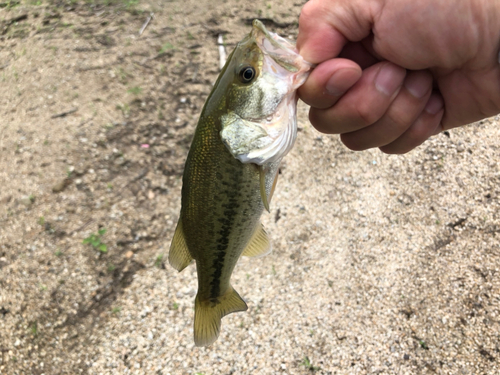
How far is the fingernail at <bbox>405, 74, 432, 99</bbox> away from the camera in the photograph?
1706mm

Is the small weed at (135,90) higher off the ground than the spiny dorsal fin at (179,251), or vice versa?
the spiny dorsal fin at (179,251)

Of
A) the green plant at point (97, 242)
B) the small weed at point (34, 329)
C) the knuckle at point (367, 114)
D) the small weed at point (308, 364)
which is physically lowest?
the small weed at point (308, 364)

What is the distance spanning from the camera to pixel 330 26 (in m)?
1.56

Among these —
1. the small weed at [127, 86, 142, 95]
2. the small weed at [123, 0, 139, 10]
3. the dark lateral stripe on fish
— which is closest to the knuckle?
the dark lateral stripe on fish

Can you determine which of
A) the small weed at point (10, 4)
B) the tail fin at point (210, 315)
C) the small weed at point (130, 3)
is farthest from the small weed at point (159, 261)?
the small weed at point (10, 4)

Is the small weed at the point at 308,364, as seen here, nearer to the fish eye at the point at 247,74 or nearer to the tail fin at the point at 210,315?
the tail fin at the point at 210,315

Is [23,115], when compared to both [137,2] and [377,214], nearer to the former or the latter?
[137,2]

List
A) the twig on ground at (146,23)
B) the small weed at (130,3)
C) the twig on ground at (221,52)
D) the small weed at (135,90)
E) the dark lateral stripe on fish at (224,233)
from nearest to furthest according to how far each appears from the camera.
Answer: the dark lateral stripe on fish at (224,233), the small weed at (135,90), the twig on ground at (221,52), the twig on ground at (146,23), the small weed at (130,3)

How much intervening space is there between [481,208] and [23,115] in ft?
14.6

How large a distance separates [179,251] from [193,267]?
1221 mm

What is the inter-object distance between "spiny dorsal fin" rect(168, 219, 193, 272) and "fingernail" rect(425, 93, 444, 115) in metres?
Result: 1.46

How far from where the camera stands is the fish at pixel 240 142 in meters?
1.50

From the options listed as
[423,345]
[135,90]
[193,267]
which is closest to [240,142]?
[193,267]

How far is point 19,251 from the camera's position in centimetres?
297
